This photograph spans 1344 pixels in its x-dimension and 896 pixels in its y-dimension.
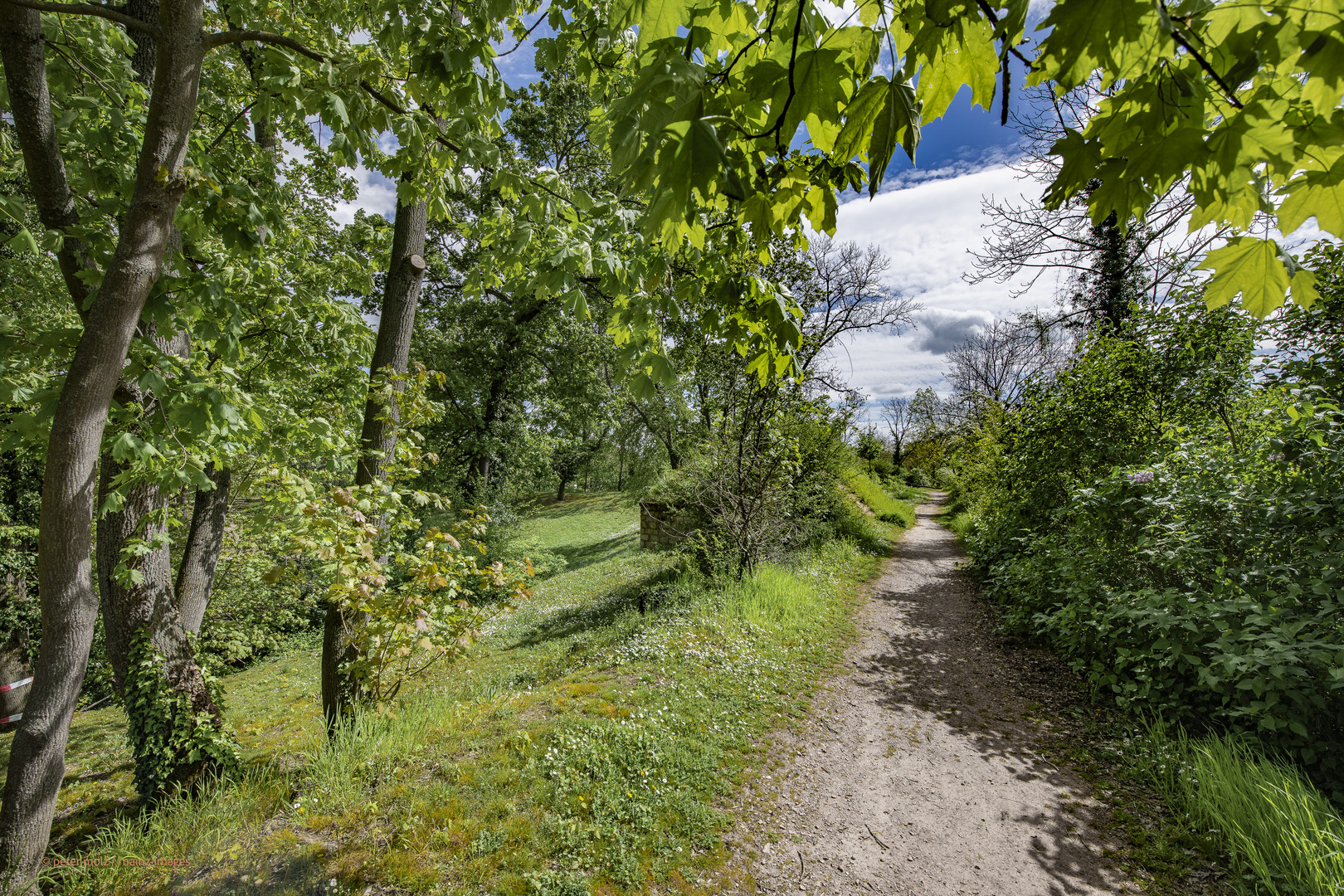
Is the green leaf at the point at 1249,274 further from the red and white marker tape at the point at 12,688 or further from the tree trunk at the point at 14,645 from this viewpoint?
the tree trunk at the point at 14,645

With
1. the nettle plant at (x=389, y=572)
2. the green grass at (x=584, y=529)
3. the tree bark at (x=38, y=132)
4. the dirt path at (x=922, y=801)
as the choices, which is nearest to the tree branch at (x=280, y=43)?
the tree bark at (x=38, y=132)

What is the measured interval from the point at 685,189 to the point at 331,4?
4.93 metres

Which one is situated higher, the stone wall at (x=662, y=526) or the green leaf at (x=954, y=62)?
the green leaf at (x=954, y=62)

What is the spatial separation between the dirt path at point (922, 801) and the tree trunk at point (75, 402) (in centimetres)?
360

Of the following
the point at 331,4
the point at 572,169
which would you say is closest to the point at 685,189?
the point at 331,4

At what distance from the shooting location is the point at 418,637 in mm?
3936

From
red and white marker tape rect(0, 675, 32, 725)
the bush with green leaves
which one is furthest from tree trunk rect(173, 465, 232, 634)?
the bush with green leaves

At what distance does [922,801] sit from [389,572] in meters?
4.69

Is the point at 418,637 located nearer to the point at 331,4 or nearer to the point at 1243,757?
the point at 331,4

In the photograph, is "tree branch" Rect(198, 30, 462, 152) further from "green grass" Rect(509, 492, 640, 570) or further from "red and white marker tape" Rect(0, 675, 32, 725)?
"green grass" Rect(509, 492, 640, 570)

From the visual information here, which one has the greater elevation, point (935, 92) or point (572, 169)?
point (572, 169)

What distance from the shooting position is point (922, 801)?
12.0 feet

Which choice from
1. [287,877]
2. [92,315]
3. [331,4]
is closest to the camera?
[92,315]

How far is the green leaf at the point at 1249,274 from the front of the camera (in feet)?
3.85
